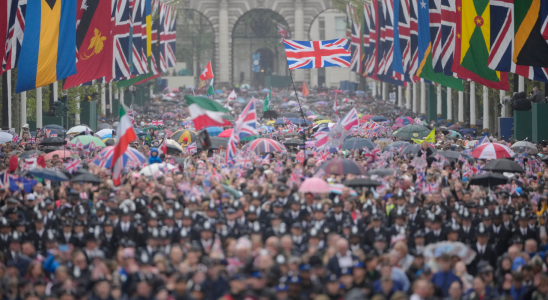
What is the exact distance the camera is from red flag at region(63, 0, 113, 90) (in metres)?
33.8

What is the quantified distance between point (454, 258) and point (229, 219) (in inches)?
153

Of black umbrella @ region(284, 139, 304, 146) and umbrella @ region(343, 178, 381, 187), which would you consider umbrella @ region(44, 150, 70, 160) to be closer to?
umbrella @ region(343, 178, 381, 187)

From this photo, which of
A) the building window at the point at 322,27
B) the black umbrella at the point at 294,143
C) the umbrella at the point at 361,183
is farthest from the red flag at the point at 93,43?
the building window at the point at 322,27

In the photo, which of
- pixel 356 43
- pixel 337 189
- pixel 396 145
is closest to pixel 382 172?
pixel 337 189

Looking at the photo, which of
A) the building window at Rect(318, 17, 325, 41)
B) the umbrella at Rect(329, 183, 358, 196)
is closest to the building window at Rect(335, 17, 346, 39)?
the building window at Rect(318, 17, 325, 41)

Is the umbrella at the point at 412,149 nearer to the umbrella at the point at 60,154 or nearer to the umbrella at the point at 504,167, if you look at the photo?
the umbrella at the point at 504,167

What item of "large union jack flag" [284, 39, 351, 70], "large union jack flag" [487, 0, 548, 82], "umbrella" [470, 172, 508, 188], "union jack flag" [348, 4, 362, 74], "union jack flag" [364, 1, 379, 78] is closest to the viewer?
"umbrella" [470, 172, 508, 188]

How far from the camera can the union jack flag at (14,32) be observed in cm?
2841

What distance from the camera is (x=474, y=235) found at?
1513 cm

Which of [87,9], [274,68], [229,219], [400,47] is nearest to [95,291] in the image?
[229,219]

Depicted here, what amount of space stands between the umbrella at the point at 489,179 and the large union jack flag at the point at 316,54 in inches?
696

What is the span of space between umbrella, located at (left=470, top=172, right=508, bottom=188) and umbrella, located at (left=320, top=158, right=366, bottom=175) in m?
2.23

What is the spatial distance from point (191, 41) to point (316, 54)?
65150 millimetres

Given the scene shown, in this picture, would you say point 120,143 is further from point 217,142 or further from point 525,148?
point 525,148
